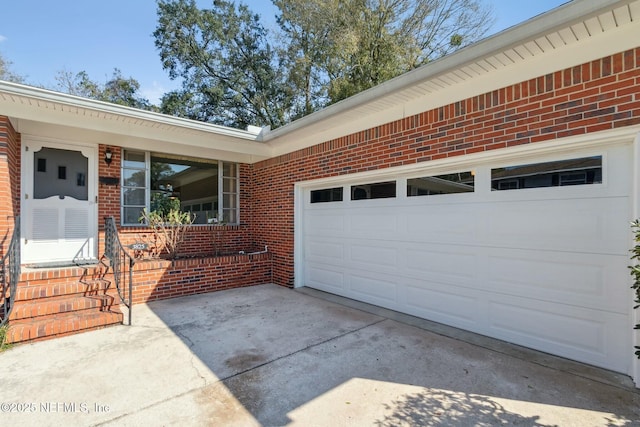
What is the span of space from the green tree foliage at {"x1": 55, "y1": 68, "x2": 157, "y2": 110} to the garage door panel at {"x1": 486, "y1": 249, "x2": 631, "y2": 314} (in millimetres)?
16806

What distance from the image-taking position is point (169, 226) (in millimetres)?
6672

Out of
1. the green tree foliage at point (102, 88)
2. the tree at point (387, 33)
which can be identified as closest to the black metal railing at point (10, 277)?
the tree at point (387, 33)

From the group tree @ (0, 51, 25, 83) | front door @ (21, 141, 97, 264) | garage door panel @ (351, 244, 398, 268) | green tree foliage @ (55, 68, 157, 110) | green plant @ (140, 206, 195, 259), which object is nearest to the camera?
garage door panel @ (351, 244, 398, 268)

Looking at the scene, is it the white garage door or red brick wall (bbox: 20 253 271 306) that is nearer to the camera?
the white garage door

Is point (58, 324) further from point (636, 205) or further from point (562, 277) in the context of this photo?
point (636, 205)

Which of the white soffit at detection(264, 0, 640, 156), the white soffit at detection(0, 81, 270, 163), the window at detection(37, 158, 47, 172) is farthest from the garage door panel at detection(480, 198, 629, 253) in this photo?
the window at detection(37, 158, 47, 172)

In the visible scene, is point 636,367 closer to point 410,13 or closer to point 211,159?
point 211,159

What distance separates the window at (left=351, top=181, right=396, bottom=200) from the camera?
5.12 metres

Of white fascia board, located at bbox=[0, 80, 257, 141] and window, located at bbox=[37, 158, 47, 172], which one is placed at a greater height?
white fascia board, located at bbox=[0, 80, 257, 141]

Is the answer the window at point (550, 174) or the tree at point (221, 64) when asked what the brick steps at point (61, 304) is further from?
the tree at point (221, 64)

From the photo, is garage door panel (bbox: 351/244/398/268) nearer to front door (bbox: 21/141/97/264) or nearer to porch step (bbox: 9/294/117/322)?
porch step (bbox: 9/294/117/322)

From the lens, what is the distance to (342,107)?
15.4 ft

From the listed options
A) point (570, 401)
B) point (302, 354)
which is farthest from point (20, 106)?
point (570, 401)

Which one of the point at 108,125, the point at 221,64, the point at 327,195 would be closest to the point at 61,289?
the point at 108,125
